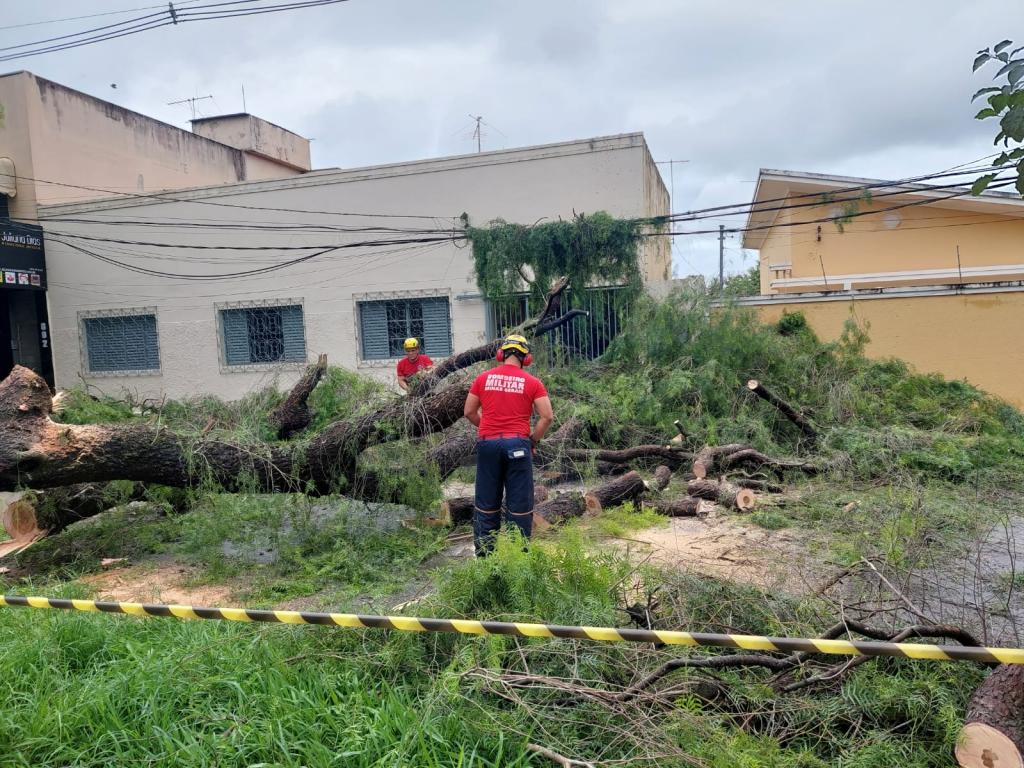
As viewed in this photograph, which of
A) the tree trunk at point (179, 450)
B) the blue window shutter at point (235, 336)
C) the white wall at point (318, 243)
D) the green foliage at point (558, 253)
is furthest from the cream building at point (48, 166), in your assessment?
the tree trunk at point (179, 450)

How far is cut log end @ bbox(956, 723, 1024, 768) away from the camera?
2420mm

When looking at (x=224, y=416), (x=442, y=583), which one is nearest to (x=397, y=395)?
(x=224, y=416)

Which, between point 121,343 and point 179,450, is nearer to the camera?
point 179,450

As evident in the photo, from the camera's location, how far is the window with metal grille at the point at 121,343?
16.4 metres

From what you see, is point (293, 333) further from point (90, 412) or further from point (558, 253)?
point (90, 412)

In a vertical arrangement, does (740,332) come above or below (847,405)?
above

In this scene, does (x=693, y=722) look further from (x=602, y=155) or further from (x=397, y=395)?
(x=602, y=155)

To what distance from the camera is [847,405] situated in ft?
33.6

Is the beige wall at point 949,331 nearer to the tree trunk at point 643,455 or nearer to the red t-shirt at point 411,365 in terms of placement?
the tree trunk at point 643,455

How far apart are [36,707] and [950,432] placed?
10.2 m

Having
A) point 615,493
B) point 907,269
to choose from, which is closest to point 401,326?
point 615,493

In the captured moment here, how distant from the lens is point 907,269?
15.9 m

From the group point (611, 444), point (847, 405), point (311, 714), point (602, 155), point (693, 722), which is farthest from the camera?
point (602, 155)

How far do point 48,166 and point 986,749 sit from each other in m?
20.1
